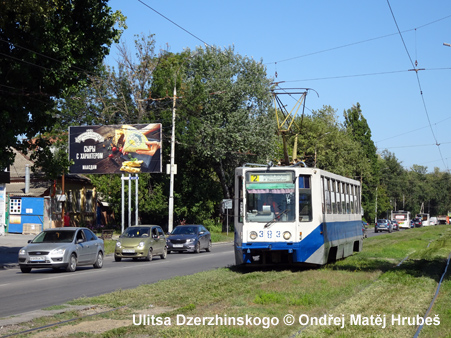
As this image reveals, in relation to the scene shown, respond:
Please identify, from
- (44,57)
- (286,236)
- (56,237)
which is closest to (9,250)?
(56,237)

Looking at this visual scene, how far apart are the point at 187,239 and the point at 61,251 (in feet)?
40.6

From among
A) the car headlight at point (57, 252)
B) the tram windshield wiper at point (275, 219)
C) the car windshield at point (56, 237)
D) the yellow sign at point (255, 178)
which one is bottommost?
the car headlight at point (57, 252)

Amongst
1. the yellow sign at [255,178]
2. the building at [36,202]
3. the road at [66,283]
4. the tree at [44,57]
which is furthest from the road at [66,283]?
the building at [36,202]

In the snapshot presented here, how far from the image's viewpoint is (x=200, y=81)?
54.1 metres

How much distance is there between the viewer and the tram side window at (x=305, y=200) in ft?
62.1

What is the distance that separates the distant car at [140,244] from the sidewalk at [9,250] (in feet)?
14.6

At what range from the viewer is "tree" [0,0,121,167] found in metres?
23.3

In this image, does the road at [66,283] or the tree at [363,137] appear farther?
the tree at [363,137]

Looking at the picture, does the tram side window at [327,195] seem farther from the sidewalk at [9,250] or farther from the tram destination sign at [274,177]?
the sidewalk at [9,250]

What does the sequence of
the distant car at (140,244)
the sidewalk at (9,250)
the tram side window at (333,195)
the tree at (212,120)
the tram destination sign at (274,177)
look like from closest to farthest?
the tram destination sign at (274,177) < the tram side window at (333,195) < the distant car at (140,244) < the sidewalk at (9,250) < the tree at (212,120)

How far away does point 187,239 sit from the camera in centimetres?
3372

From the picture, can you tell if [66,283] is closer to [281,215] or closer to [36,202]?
[281,215]

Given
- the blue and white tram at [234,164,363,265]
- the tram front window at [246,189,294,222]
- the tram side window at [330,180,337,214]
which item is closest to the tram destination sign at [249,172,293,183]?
the blue and white tram at [234,164,363,265]

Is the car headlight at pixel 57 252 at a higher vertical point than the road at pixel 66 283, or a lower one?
higher
